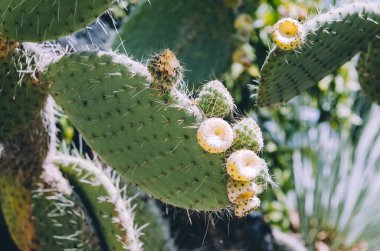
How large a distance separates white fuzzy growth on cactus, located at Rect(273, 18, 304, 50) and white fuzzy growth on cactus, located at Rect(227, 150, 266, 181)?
0.33 m

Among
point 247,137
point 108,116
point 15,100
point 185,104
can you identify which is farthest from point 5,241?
point 247,137

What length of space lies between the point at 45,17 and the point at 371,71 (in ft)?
3.25

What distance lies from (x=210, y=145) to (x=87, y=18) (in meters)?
0.38

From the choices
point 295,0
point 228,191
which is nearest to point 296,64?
point 228,191

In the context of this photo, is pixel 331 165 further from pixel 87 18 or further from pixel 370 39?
pixel 87 18

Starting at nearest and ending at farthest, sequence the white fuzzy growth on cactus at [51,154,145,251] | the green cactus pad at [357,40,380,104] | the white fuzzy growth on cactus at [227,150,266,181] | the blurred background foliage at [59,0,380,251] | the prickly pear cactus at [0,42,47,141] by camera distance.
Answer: the white fuzzy growth on cactus at [227,150,266,181], the prickly pear cactus at [0,42,47,141], the white fuzzy growth on cactus at [51,154,145,251], the green cactus pad at [357,40,380,104], the blurred background foliage at [59,0,380,251]

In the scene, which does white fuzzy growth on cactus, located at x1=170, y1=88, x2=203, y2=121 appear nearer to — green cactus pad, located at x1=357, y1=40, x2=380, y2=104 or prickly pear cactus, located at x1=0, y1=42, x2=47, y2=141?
prickly pear cactus, located at x1=0, y1=42, x2=47, y2=141

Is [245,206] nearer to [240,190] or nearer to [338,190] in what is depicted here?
[240,190]

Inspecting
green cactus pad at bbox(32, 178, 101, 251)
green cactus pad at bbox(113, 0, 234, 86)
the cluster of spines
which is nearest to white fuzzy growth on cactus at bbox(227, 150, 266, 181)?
the cluster of spines

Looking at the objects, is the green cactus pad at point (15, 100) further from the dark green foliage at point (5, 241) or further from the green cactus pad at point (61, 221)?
the dark green foliage at point (5, 241)

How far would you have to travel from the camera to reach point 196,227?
2.45 meters

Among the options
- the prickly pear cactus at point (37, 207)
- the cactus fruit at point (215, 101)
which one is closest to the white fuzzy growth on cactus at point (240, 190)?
the cactus fruit at point (215, 101)

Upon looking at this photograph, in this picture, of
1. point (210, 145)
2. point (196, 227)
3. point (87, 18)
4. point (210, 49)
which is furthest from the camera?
point (210, 49)

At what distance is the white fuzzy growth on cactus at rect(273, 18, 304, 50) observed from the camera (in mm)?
1553
